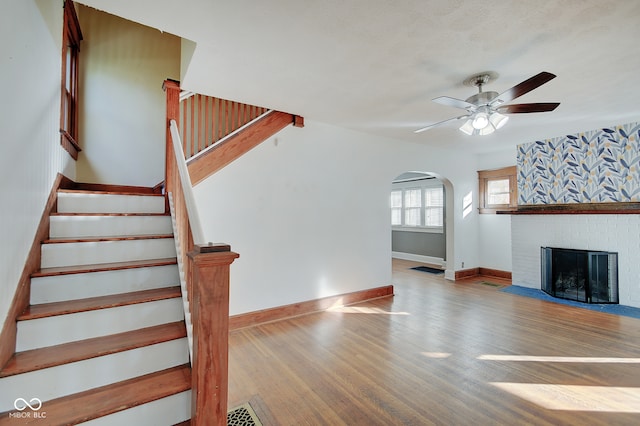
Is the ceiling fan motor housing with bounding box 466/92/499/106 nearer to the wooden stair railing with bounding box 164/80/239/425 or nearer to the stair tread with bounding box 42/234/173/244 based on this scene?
the wooden stair railing with bounding box 164/80/239/425

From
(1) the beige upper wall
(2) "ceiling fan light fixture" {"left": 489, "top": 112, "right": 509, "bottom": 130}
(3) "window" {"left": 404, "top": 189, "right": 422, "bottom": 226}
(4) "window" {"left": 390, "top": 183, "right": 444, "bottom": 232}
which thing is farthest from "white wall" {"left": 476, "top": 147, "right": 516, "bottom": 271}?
(1) the beige upper wall

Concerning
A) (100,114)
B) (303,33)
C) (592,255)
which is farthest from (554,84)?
(100,114)

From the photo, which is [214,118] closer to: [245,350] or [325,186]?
[325,186]

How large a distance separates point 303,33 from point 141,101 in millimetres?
3022

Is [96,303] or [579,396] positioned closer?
[96,303]

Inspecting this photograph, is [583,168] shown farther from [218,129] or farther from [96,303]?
[96,303]

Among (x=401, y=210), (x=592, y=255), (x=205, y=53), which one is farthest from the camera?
(x=401, y=210)

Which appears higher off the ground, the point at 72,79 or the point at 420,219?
the point at 72,79

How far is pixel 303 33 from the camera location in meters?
2.12

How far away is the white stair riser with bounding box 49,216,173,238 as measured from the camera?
7.13 feet

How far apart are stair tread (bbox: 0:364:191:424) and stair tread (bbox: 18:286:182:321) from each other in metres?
0.45

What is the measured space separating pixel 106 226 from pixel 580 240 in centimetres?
648

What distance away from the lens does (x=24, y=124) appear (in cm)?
170

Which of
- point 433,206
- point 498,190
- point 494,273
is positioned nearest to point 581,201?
point 498,190
